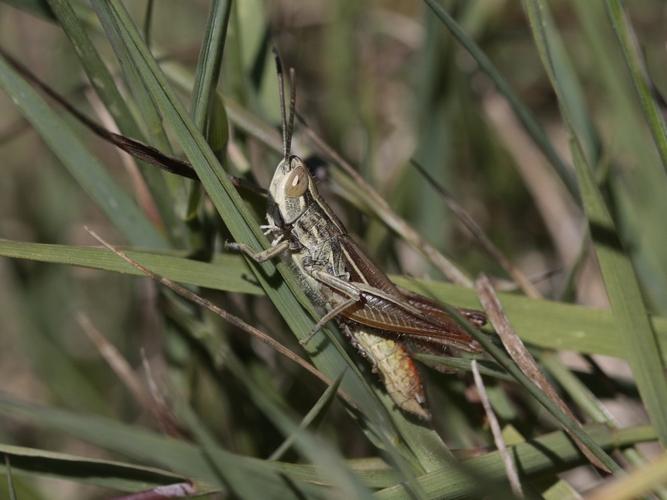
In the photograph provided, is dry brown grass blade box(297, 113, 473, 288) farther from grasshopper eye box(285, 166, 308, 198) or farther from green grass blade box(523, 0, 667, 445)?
green grass blade box(523, 0, 667, 445)

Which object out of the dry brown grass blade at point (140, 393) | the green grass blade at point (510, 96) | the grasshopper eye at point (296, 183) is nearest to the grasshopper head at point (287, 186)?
the grasshopper eye at point (296, 183)

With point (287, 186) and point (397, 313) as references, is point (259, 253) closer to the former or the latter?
point (287, 186)

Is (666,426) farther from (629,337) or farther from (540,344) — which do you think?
(540,344)

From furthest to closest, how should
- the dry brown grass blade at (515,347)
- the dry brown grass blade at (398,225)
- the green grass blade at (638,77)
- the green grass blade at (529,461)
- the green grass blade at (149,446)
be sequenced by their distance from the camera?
the dry brown grass blade at (398,225) < the dry brown grass blade at (515,347) < the green grass blade at (638,77) < the green grass blade at (529,461) < the green grass blade at (149,446)

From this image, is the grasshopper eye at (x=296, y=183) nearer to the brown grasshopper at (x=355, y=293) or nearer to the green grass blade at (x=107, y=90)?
the brown grasshopper at (x=355, y=293)

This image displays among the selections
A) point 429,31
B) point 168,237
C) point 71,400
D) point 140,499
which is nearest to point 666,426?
point 140,499

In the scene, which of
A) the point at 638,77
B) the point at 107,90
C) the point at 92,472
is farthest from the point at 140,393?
the point at 638,77

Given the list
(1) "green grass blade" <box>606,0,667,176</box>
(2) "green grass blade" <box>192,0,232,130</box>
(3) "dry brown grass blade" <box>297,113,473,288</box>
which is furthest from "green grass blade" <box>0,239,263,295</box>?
(1) "green grass blade" <box>606,0,667,176</box>
